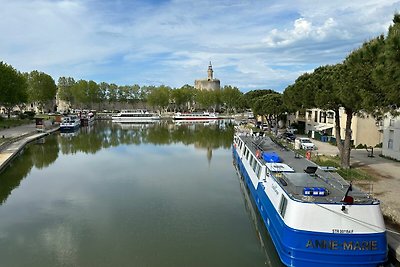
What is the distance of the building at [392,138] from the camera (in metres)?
32.5

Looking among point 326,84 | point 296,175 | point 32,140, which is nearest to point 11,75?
point 32,140

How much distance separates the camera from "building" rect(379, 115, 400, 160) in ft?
107

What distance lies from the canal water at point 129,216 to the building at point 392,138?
47.0 feet

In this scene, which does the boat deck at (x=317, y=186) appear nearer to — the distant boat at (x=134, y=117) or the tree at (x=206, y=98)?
the distant boat at (x=134, y=117)

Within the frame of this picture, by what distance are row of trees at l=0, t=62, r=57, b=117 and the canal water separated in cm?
3482

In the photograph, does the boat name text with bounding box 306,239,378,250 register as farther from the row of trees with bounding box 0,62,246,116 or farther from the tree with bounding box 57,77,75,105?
the tree with bounding box 57,77,75,105

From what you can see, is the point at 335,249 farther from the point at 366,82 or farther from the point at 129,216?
the point at 129,216

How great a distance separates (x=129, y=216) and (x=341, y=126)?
1458 inches

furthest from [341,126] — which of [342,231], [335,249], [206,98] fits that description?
[206,98]

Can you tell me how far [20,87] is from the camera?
7506 centimetres

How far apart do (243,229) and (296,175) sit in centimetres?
429

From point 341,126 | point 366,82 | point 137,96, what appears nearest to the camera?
point 366,82

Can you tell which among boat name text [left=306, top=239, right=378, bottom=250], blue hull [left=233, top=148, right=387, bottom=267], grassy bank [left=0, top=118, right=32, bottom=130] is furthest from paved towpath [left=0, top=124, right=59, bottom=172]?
boat name text [left=306, top=239, right=378, bottom=250]

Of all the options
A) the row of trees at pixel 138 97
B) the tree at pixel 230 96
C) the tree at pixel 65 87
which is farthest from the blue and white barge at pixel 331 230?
the tree at pixel 65 87
